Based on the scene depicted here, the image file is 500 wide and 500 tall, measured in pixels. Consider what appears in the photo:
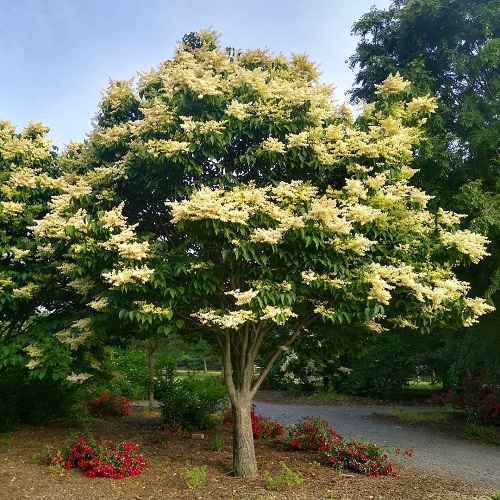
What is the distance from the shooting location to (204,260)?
5.56m

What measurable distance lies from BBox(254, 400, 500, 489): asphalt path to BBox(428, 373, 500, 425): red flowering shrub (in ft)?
4.13

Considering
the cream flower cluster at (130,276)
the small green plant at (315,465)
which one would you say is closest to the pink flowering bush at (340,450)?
the small green plant at (315,465)

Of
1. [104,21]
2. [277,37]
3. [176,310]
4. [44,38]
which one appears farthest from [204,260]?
[44,38]

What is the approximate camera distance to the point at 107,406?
501 inches

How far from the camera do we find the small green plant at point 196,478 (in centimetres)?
599

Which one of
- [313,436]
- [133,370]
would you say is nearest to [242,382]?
[313,436]

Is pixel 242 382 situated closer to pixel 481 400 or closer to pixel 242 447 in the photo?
pixel 242 447

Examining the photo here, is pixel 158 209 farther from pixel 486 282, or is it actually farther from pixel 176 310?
pixel 486 282

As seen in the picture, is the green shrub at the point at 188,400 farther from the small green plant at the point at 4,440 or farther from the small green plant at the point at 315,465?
the small green plant at the point at 315,465

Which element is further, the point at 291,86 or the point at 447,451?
the point at 447,451

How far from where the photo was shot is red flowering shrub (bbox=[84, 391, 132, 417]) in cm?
1262

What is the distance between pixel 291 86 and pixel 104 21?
3.60m

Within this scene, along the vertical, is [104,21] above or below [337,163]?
above

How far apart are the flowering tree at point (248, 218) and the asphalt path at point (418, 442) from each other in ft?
9.85
